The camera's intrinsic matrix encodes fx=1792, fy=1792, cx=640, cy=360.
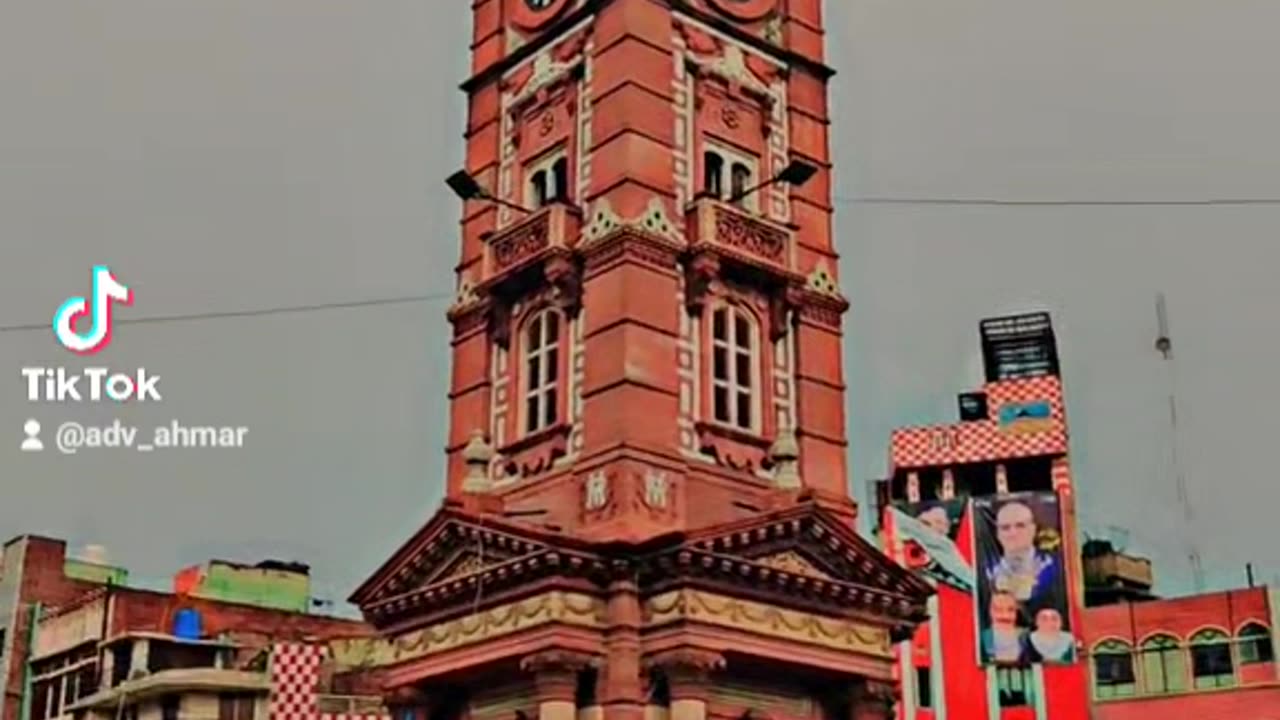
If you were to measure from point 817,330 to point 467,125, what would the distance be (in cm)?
812

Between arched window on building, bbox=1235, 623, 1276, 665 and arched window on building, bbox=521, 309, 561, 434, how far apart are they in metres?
35.8

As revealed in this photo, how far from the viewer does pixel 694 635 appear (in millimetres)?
26953

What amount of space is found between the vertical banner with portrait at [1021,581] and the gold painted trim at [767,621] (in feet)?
111

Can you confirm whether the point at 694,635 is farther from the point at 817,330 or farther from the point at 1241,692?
the point at 1241,692

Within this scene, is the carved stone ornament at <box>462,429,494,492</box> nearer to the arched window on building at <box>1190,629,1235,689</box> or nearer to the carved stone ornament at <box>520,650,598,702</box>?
the carved stone ornament at <box>520,650,598,702</box>

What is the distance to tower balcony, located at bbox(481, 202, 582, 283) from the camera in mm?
31016

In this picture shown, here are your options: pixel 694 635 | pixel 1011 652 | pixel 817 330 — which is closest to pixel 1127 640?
pixel 1011 652

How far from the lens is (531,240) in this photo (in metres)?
31.7

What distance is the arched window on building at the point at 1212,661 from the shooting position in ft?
194

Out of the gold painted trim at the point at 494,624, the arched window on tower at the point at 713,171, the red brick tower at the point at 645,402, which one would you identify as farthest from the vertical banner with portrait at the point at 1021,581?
the gold painted trim at the point at 494,624

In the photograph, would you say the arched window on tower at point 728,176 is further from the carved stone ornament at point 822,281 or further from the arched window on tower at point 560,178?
the arched window on tower at point 560,178

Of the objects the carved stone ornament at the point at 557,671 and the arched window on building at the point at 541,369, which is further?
the arched window on building at the point at 541,369

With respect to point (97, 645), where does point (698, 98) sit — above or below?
above

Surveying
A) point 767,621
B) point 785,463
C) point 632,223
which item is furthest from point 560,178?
point 767,621
